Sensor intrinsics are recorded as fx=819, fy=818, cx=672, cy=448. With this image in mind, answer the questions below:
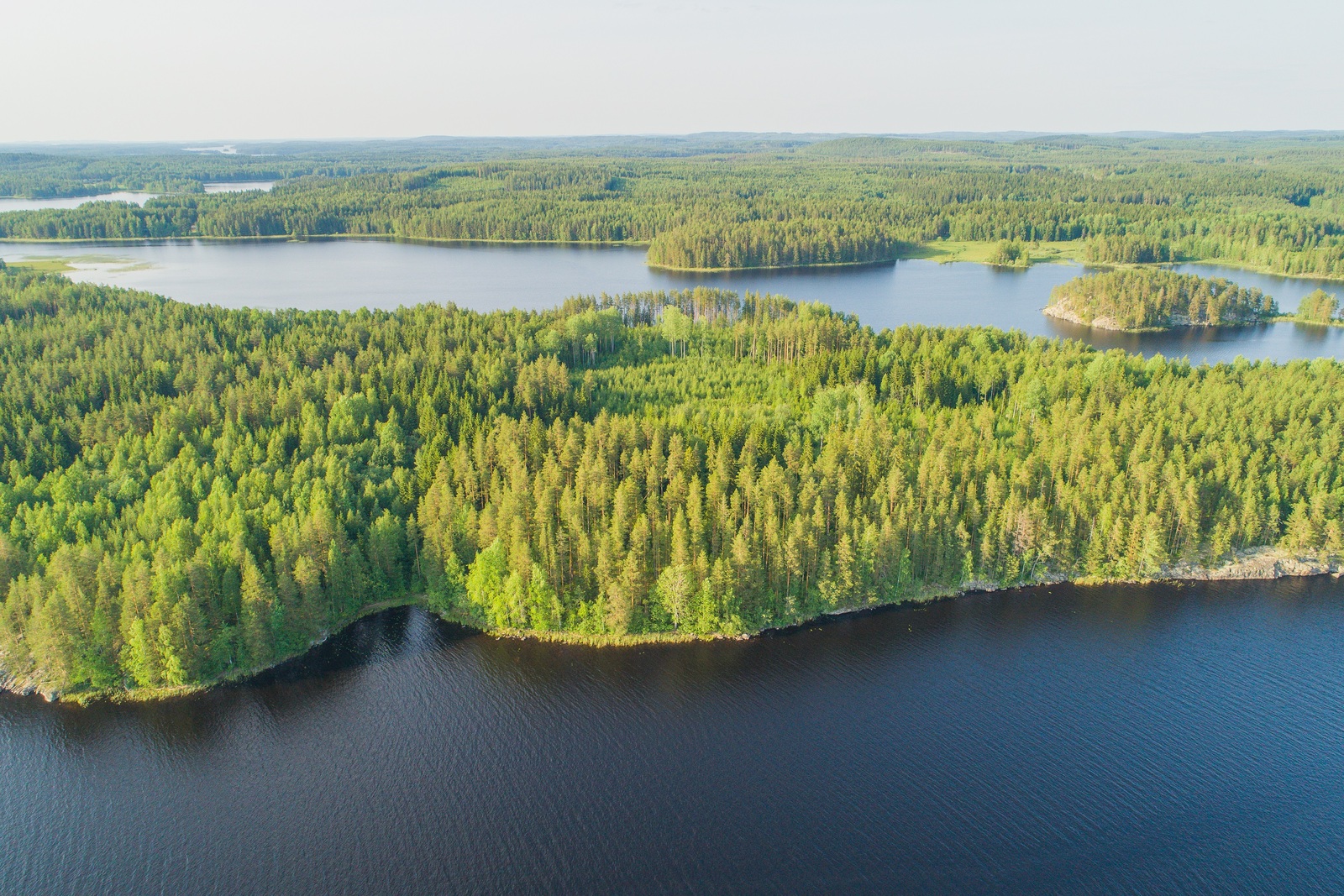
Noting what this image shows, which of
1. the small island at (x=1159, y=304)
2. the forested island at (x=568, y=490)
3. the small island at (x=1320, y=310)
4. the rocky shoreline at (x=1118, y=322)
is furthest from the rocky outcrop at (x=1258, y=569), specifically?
the small island at (x=1320, y=310)

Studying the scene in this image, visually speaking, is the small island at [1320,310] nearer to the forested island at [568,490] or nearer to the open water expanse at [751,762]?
the forested island at [568,490]

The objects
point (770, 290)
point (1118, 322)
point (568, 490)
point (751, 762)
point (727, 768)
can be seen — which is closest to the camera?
point (727, 768)

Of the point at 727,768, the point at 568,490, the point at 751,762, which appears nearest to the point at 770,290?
the point at 568,490

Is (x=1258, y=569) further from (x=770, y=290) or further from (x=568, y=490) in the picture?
(x=770, y=290)

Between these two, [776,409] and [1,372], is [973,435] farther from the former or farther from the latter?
[1,372]

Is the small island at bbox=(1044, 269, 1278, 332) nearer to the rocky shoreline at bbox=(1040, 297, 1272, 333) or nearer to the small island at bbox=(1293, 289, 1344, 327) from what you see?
the rocky shoreline at bbox=(1040, 297, 1272, 333)

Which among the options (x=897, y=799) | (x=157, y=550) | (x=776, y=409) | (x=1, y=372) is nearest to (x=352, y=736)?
(x=157, y=550)

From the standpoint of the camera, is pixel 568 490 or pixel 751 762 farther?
pixel 568 490
